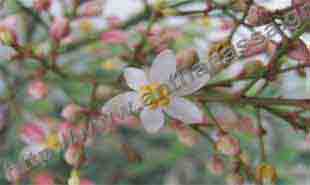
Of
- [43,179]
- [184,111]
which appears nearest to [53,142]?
[43,179]

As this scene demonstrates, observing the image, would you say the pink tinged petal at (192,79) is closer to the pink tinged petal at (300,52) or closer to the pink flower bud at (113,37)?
the pink tinged petal at (300,52)

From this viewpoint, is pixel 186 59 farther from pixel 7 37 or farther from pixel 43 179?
pixel 43 179

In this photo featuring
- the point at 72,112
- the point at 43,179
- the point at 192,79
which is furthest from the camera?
the point at 43,179

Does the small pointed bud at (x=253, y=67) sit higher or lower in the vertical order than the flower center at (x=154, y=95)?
higher

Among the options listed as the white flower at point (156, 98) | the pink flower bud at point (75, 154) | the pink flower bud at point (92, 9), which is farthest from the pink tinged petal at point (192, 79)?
the pink flower bud at point (92, 9)

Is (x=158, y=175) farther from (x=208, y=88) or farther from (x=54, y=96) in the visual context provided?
(x=208, y=88)
